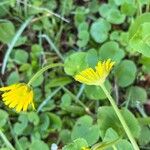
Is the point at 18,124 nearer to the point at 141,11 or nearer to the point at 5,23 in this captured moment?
the point at 5,23

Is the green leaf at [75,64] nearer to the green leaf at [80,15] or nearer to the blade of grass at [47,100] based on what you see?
the blade of grass at [47,100]

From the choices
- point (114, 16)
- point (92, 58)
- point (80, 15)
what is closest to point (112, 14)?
point (114, 16)

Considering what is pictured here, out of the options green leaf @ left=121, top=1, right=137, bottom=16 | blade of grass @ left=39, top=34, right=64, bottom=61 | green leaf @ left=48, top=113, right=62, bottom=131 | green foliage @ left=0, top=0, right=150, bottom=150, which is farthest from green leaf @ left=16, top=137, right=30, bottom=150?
green leaf @ left=121, top=1, right=137, bottom=16

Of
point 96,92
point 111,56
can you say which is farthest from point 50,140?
point 111,56

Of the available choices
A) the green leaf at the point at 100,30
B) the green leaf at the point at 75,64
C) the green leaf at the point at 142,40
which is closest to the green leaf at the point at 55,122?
the green leaf at the point at 75,64

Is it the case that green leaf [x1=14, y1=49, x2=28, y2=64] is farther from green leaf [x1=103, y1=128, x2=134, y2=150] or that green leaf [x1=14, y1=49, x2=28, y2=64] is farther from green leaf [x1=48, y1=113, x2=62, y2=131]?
green leaf [x1=103, y1=128, x2=134, y2=150]

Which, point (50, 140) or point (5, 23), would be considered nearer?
point (50, 140)

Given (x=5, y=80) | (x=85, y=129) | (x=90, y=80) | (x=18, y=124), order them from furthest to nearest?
(x=5, y=80) → (x=18, y=124) → (x=85, y=129) → (x=90, y=80)
